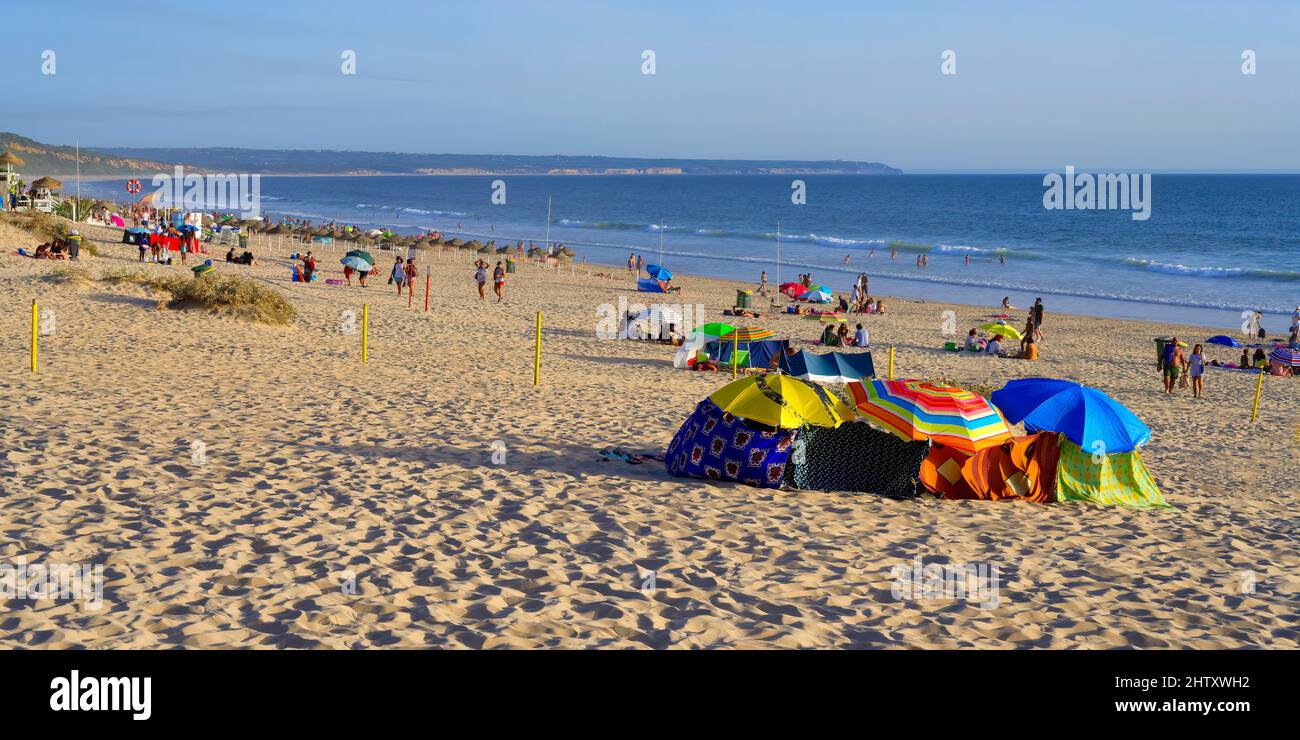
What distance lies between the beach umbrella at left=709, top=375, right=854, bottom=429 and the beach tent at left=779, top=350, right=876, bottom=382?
6573 millimetres

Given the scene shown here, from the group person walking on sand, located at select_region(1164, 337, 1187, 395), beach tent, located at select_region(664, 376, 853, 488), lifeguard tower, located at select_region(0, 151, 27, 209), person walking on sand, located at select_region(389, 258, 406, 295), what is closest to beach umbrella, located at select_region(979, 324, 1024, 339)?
person walking on sand, located at select_region(1164, 337, 1187, 395)

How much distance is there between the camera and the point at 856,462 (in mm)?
8852

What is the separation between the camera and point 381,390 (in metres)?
12.6

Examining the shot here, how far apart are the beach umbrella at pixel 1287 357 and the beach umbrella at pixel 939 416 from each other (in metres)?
13.6

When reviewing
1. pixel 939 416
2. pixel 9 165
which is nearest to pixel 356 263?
pixel 939 416

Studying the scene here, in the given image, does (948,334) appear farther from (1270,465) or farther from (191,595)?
(191,595)

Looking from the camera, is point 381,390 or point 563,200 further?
point 563,200

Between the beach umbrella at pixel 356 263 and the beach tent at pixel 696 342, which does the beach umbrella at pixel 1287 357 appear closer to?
the beach tent at pixel 696 342

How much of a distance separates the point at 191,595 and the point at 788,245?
193 ft

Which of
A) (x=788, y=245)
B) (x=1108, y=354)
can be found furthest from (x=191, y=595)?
(x=788, y=245)

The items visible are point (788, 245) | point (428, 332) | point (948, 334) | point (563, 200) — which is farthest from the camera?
point (563, 200)

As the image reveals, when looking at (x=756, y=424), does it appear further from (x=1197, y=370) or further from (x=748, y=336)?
(x=1197, y=370)

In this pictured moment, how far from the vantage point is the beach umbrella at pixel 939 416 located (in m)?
8.84
